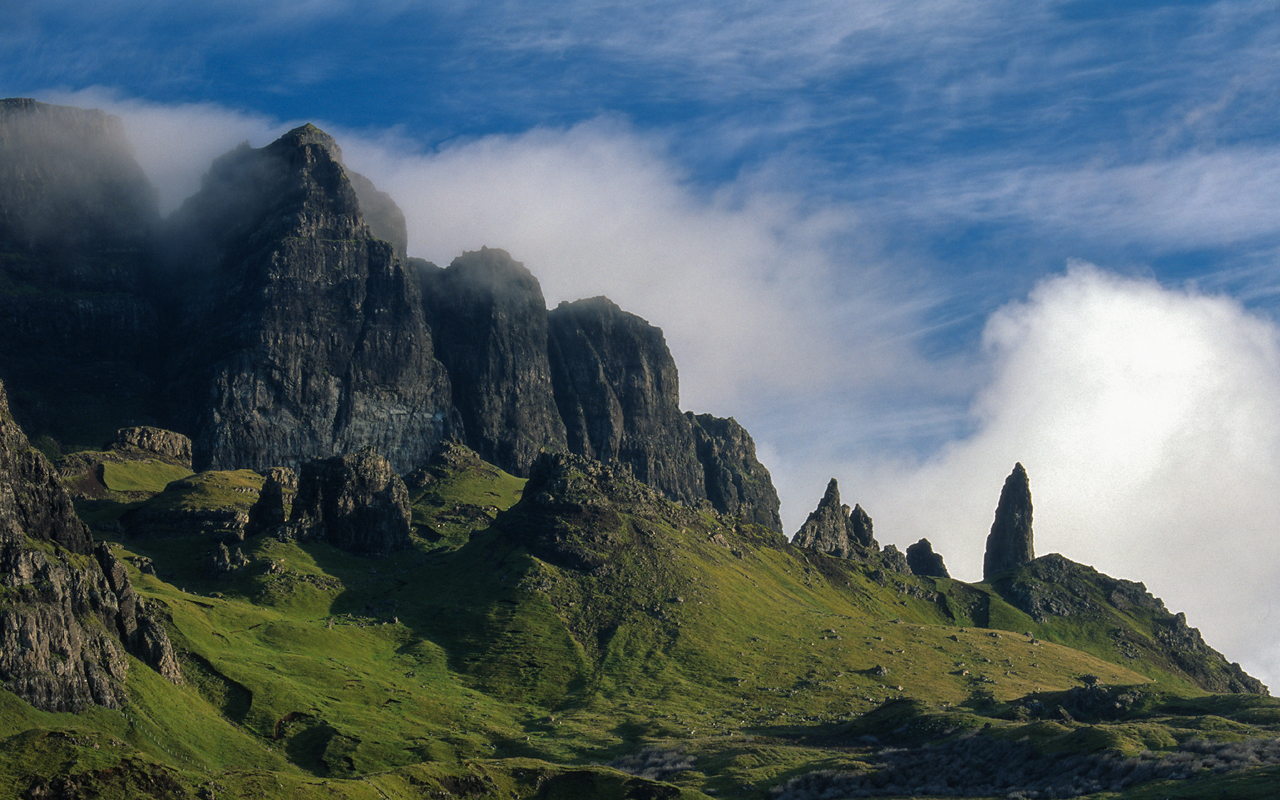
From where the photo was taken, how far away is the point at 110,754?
137 meters

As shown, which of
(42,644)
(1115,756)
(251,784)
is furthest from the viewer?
(1115,756)

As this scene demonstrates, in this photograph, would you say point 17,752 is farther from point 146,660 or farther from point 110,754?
point 146,660

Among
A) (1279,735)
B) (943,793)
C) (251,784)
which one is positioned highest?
(1279,735)

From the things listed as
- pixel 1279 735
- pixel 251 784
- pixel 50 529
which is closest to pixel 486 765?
pixel 251 784

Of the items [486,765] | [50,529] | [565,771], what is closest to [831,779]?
[565,771]

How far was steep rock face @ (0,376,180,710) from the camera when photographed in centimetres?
16212

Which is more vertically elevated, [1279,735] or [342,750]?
[1279,735]

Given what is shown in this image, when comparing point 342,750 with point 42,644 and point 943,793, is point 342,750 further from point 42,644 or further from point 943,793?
point 943,793

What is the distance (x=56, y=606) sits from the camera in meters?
173

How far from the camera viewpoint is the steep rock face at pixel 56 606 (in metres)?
162

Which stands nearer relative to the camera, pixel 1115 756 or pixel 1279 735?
pixel 1115 756

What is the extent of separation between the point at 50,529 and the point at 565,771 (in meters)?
92.8

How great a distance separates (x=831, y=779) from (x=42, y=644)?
120 metres

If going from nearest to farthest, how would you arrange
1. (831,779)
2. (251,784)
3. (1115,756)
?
(251,784) → (1115,756) → (831,779)
